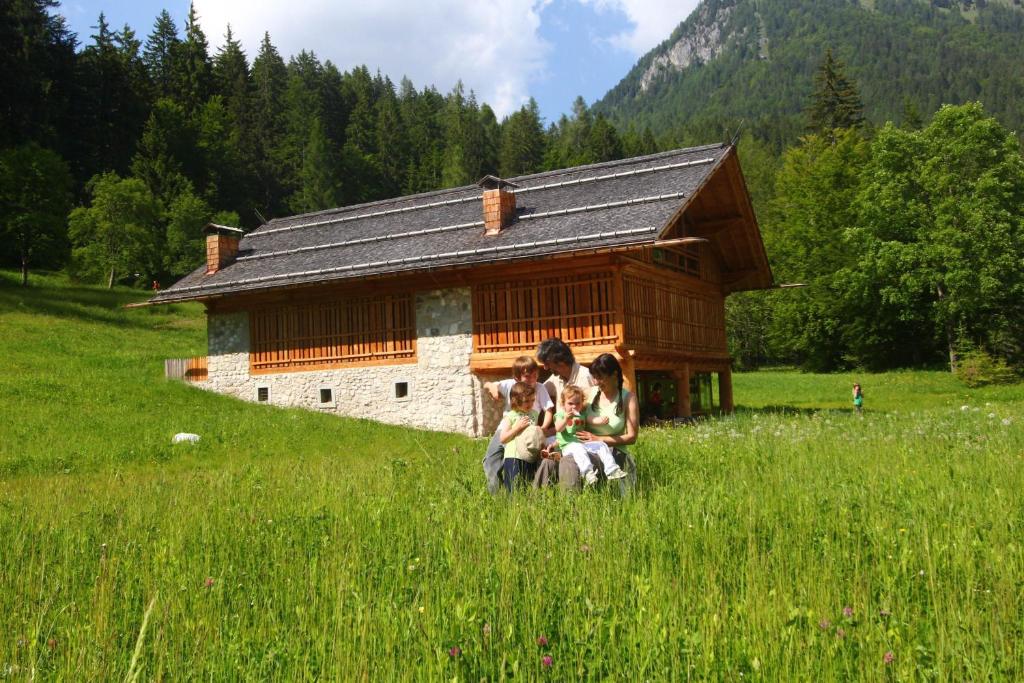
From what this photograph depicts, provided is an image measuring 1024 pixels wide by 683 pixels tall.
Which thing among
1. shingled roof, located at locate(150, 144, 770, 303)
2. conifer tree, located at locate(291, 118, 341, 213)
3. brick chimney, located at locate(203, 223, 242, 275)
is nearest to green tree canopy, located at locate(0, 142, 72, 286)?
shingled roof, located at locate(150, 144, 770, 303)

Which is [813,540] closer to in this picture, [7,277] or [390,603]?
[390,603]

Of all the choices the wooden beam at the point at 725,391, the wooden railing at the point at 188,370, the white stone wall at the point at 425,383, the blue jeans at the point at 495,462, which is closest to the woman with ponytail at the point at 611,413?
the blue jeans at the point at 495,462

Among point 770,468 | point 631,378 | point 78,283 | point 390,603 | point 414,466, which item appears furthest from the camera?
point 78,283

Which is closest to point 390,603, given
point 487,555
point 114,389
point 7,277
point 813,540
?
point 487,555

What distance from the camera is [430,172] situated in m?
75.7

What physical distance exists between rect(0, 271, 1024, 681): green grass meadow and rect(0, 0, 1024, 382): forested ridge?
15564 millimetres

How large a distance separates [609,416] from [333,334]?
52.8 feet

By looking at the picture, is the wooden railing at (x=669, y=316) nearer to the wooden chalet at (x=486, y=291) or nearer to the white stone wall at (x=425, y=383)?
the wooden chalet at (x=486, y=291)

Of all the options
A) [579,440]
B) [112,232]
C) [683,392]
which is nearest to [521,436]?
[579,440]

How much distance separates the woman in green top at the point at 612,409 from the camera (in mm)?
7082

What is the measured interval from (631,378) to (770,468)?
10552 millimetres

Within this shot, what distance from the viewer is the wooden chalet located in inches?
741

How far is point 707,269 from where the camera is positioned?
2406 centimetres

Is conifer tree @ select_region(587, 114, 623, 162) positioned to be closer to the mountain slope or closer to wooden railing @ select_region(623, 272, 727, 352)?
the mountain slope
